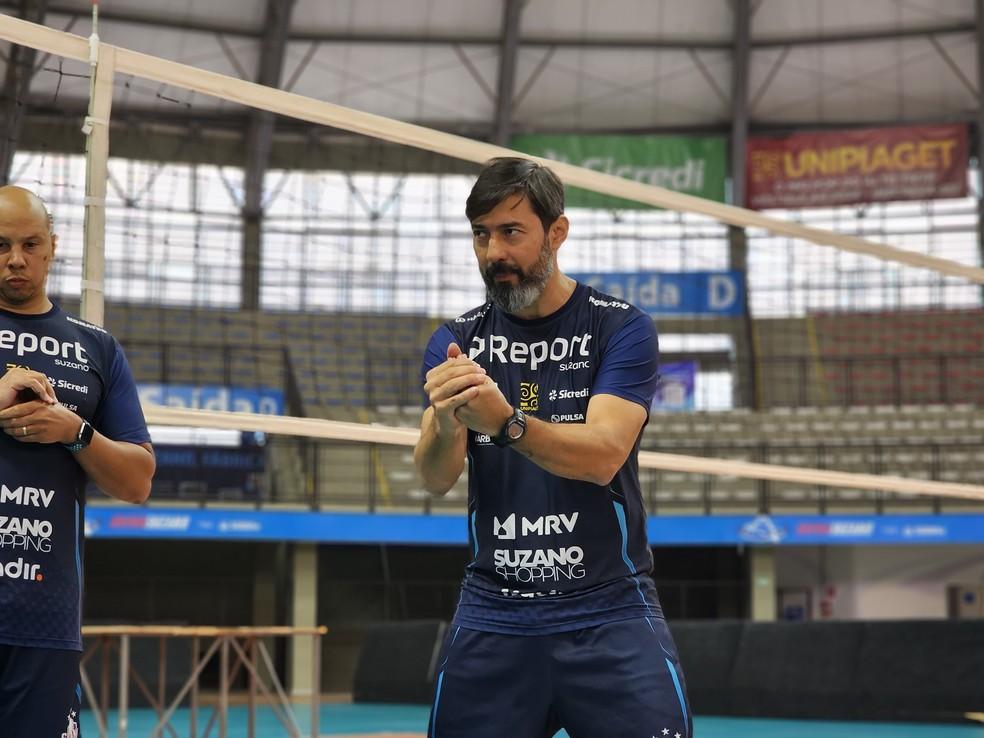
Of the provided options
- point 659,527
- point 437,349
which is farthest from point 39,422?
point 659,527

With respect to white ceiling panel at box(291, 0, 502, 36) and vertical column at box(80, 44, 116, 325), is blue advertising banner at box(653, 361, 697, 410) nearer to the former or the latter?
white ceiling panel at box(291, 0, 502, 36)

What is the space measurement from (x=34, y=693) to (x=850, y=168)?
25584 millimetres

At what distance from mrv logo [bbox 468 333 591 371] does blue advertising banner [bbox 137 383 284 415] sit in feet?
63.1

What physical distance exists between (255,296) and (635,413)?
967 inches

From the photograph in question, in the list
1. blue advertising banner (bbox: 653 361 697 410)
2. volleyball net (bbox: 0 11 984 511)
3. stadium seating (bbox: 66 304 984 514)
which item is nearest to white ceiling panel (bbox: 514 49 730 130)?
volleyball net (bbox: 0 11 984 511)

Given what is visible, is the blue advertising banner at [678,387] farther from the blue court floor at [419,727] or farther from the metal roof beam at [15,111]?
the metal roof beam at [15,111]

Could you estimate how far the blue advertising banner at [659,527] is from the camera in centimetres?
1834

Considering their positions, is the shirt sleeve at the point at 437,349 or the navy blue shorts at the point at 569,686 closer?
the navy blue shorts at the point at 569,686

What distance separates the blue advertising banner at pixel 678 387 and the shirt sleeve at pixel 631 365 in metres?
22.1

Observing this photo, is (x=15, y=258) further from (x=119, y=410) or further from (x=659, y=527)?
(x=659, y=527)

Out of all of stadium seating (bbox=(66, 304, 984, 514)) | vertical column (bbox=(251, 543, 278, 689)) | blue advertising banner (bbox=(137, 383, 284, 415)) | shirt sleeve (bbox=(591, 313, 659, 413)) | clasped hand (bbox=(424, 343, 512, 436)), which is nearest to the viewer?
clasped hand (bbox=(424, 343, 512, 436))

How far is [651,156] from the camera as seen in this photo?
2659cm

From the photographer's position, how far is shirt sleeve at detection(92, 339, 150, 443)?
116 inches

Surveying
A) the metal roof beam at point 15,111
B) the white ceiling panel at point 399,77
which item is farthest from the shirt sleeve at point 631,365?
the white ceiling panel at point 399,77
